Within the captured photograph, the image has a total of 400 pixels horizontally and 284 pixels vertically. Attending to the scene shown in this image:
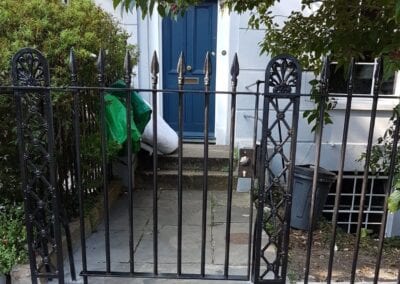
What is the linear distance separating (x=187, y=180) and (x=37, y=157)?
253cm

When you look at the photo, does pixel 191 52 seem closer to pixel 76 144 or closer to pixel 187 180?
pixel 187 180

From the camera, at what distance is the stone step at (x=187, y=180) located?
16.6 feet

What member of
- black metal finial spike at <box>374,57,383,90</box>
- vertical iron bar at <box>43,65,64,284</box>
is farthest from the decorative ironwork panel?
vertical iron bar at <box>43,65,64,284</box>

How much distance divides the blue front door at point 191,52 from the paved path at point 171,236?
151cm

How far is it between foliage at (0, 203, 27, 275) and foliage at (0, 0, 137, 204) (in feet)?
0.68

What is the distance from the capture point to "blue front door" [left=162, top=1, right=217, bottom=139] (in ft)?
19.1

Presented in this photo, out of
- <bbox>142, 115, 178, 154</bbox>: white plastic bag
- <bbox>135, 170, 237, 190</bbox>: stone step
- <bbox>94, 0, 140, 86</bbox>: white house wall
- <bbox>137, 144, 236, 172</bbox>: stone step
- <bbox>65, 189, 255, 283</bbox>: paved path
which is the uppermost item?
<bbox>94, 0, 140, 86</bbox>: white house wall

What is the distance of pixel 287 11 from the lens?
5270 millimetres

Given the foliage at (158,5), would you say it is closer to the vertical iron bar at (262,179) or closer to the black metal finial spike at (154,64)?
the black metal finial spike at (154,64)

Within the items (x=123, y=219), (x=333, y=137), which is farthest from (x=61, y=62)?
(x=333, y=137)

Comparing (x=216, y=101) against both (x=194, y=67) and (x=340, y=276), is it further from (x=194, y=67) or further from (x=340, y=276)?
(x=340, y=276)

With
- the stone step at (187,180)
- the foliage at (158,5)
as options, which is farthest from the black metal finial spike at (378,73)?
the stone step at (187,180)

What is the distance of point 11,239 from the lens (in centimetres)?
279

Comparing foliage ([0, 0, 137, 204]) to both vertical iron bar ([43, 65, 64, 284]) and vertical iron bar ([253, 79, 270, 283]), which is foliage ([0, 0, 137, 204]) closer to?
vertical iron bar ([43, 65, 64, 284])
